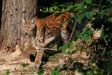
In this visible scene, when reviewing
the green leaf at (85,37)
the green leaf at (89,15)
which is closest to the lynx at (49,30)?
the green leaf at (85,37)

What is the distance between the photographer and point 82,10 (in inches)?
178

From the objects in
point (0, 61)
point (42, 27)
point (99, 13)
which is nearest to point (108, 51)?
point (99, 13)

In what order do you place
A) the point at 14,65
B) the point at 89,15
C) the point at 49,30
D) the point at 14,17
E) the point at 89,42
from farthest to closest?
the point at 14,17 → the point at 49,30 → the point at 14,65 → the point at 89,42 → the point at 89,15

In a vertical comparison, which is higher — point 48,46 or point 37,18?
point 37,18

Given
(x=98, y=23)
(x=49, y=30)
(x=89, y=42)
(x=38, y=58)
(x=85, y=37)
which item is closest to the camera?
(x=85, y=37)

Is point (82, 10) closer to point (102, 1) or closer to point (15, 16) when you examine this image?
point (102, 1)

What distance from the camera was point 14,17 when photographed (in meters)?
8.16

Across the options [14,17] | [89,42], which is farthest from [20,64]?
[89,42]

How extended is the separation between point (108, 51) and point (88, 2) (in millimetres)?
918

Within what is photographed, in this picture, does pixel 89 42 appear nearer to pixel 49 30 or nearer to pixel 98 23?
pixel 98 23

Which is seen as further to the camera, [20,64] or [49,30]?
[49,30]

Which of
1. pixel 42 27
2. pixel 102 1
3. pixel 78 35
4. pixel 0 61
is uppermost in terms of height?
pixel 102 1

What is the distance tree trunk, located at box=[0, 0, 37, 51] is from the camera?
8078mm

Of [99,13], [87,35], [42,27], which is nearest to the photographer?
[87,35]
